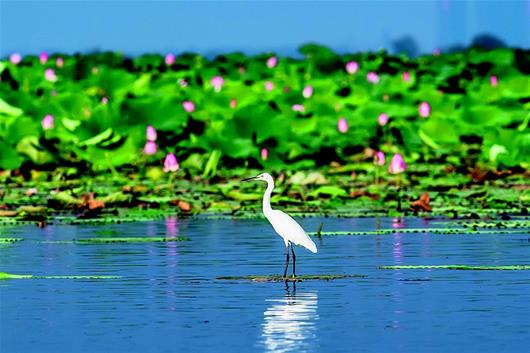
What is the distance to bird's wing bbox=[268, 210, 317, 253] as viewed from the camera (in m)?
8.77

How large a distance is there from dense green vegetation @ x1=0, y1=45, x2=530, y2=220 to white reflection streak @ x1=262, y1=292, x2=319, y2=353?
4711mm

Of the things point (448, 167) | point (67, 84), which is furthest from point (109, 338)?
point (67, 84)

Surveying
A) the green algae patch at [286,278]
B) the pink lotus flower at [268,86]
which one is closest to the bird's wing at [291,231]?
the green algae patch at [286,278]

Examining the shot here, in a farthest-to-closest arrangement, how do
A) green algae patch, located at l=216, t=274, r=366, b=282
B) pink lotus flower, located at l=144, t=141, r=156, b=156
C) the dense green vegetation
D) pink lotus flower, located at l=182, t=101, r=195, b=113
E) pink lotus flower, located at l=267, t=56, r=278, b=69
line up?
pink lotus flower, located at l=267, t=56, r=278, b=69 < pink lotus flower, located at l=182, t=101, r=195, b=113 < pink lotus flower, located at l=144, t=141, r=156, b=156 < the dense green vegetation < green algae patch, located at l=216, t=274, r=366, b=282

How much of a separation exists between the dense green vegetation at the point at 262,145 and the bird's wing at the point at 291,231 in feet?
11.4

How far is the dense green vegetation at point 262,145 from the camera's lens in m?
13.5

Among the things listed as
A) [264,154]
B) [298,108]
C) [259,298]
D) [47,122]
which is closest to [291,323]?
[259,298]

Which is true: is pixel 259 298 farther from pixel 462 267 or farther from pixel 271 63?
pixel 271 63

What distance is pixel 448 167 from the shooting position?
16.6m

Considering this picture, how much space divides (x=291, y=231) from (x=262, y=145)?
7.97 metres

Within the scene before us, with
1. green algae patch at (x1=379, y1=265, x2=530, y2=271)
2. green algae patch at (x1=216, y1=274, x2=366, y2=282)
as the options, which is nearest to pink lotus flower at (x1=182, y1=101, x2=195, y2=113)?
green algae patch at (x1=379, y1=265, x2=530, y2=271)

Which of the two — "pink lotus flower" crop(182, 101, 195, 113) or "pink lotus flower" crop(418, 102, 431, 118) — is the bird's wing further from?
"pink lotus flower" crop(418, 102, 431, 118)

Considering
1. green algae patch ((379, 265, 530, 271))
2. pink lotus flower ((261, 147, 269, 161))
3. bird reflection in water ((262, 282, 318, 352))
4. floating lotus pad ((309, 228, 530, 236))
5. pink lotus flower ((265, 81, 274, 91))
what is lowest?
bird reflection in water ((262, 282, 318, 352))

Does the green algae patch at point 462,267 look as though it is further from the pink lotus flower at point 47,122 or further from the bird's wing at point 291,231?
the pink lotus flower at point 47,122
